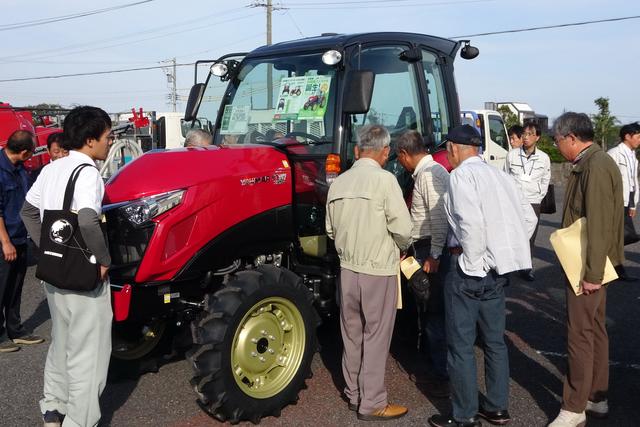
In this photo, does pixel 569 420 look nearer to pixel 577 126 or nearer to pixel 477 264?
pixel 477 264

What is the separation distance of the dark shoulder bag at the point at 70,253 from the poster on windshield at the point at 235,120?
6.13 ft

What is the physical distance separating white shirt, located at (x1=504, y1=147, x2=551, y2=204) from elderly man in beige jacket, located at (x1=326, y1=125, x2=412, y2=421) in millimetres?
4160

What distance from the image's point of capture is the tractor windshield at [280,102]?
15.6 ft

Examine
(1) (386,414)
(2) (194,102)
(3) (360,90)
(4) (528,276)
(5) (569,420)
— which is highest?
(3) (360,90)

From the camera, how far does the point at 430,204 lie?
4457 millimetres

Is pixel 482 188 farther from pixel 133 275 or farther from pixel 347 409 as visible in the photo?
pixel 133 275

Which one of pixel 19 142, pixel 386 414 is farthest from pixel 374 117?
pixel 19 142

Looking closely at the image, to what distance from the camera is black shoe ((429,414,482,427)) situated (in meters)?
3.92

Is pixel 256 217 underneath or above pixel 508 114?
above

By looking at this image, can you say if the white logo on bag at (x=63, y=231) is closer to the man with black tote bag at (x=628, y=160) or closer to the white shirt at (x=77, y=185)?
the white shirt at (x=77, y=185)

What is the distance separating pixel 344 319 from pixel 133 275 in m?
1.36

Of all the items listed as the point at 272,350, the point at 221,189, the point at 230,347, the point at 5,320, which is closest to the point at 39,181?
the point at 221,189

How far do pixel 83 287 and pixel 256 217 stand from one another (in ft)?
4.16

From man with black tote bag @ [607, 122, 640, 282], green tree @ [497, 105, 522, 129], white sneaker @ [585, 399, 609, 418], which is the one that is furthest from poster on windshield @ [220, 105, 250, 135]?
green tree @ [497, 105, 522, 129]
